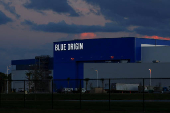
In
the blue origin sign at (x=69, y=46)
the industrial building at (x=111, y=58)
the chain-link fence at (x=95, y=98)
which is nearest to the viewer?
the chain-link fence at (x=95, y=98)

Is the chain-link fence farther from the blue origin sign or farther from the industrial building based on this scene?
the blue origin sign

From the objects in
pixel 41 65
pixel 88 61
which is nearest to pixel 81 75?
pixel 88 61

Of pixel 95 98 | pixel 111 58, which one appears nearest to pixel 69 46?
pixel 111 58

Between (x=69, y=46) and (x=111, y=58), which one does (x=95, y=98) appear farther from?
(x=69, y=46)

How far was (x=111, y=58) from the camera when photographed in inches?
4798

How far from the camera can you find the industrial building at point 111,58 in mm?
113887

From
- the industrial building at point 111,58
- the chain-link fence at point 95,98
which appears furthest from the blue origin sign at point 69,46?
the chain-link fence at point 95,98

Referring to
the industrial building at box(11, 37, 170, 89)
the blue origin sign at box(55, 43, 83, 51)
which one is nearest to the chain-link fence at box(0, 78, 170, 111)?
the industrial building at box(11, 37, 170, 89)

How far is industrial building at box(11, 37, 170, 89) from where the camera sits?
113887 mm

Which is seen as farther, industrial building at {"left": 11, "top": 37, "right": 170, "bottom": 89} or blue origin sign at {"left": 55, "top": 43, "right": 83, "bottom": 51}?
blue origin sign at {"left": 55, "top": 43, "right": 83, "bottom": 51}

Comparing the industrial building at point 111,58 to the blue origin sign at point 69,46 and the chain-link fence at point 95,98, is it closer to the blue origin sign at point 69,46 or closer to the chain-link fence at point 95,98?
the blue origin sign at point 69,46

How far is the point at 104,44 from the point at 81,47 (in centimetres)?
1038

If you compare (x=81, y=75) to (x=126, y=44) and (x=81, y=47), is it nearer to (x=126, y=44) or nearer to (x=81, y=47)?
(x=81, y=47)

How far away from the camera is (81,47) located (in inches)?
5113
